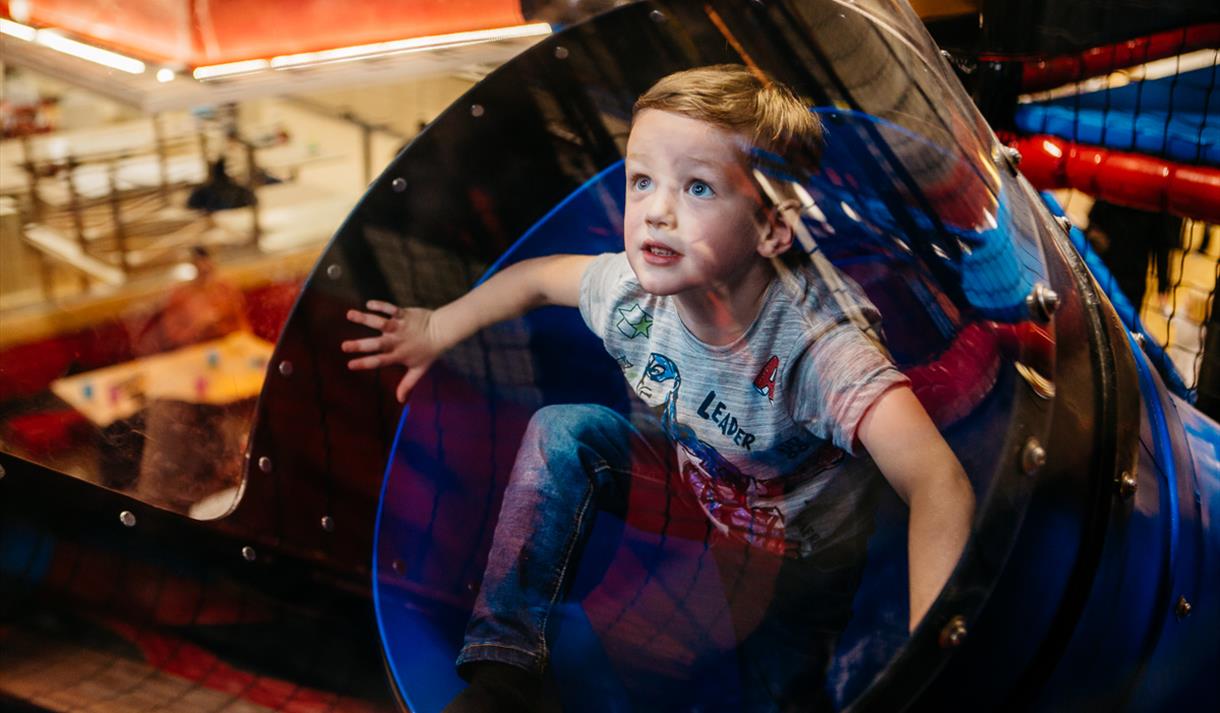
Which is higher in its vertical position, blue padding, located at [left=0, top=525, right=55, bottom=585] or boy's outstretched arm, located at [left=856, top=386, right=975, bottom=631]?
boy's outstretched arm, located at [left=856, top=386, right=975, bottom=631]

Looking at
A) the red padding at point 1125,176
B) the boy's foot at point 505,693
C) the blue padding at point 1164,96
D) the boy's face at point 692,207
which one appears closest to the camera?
the boy's face at point 692,207

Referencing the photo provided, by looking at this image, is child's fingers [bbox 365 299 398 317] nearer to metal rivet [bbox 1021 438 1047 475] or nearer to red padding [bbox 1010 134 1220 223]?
metal rivet [bbox 1021 438 1047 475]

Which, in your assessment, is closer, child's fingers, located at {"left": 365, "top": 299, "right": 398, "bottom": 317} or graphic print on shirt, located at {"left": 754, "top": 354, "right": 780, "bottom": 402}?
graphic print on shirt, located at {"left": 754, "top": 354, "right": 780, "bottom": 402}

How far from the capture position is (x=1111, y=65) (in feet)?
10.6

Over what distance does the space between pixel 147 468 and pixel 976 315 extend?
28.9 inches

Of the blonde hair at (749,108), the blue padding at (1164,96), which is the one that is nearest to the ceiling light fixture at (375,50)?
the blonde hair at (749,108)

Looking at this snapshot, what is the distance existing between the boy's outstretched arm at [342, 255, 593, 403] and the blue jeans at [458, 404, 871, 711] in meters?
0.10

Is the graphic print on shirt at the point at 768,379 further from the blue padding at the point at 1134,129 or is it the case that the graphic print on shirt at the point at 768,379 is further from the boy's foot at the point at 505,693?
the blue padding at the point at 1134,129

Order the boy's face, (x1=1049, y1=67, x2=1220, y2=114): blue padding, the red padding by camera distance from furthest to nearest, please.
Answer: (x1=1049, y1=67, x2=1220, y2=114): blue padding < the red padding < the boy's face

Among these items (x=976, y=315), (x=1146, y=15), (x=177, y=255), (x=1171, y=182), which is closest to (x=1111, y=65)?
(x=1146, y=15)

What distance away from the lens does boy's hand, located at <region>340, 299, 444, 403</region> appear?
1.05 metres

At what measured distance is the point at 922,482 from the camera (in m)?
0.93

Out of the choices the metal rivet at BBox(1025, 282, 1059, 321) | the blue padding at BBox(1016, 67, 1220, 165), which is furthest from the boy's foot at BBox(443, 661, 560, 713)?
the blue padding at BBox(1016, 67, 1220, 165)

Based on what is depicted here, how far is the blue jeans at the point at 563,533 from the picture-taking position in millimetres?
1010
